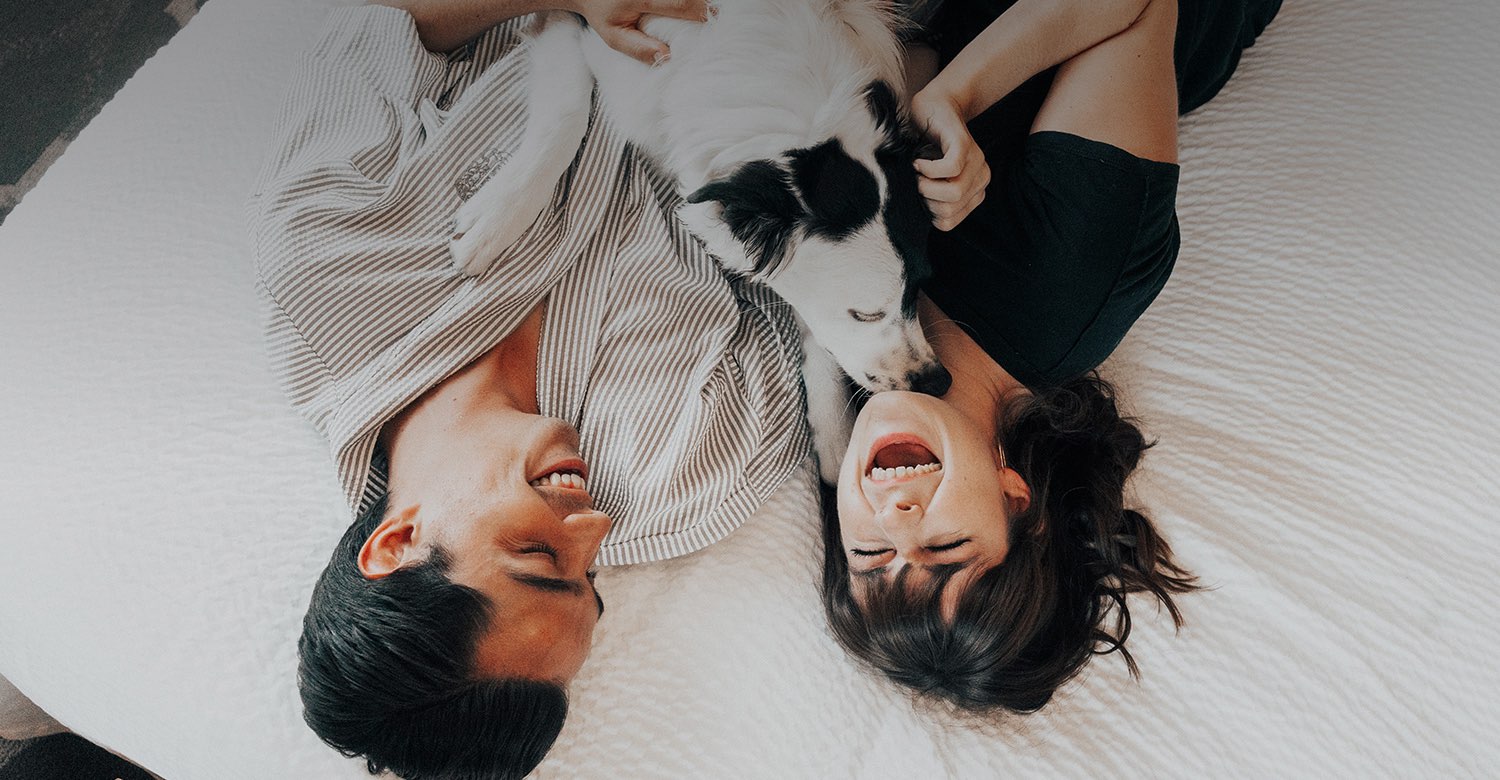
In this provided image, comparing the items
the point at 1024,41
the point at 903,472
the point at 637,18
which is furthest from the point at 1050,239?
the point at 637,18

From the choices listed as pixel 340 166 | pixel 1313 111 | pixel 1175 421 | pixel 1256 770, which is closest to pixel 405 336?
pixel 340 166

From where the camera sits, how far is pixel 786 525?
4.04ft

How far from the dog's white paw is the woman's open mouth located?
529mm

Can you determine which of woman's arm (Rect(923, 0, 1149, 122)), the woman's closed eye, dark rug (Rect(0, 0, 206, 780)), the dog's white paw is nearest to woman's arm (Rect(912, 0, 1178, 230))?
woman's arm (Rect(923, 0, 1149, 122))

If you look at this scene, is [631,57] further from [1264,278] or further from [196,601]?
[1264,278]

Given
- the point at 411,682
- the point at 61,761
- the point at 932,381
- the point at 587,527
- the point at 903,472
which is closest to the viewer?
the point at 411,682

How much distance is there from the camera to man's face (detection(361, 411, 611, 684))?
2.91 ft

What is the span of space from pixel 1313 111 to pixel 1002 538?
3.19 ft

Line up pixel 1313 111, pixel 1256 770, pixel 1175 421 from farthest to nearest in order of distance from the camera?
1. pixel 1313 111
2. pixel 1175 421
3. pixel 1256 770

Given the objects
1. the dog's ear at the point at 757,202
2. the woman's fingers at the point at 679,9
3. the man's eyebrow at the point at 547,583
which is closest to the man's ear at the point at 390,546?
the man's eyebrow at the point at 547,583

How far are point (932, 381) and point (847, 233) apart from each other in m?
0.27

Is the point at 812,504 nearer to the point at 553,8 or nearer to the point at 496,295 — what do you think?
the point at 496,295

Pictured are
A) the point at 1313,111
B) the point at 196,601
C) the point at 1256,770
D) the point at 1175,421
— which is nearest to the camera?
the point at 196,601

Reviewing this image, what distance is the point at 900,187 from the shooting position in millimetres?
1034
